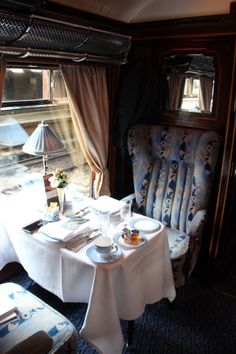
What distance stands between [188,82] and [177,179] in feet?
2.53

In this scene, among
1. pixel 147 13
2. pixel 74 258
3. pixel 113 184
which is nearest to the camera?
pixel 74 258

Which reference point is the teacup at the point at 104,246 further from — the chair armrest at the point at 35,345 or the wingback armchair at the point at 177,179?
the wingback armchair at the point at 177,179

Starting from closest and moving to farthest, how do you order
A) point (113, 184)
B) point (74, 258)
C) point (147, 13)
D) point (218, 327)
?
point (74, 258) < point (218, 327) < point (147, 13) < point (113, 184)

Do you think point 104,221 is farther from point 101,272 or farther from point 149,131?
point 149,131

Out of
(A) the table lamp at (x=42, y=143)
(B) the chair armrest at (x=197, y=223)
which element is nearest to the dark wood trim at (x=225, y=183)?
(B) the chair armrest at (x=197, y=223)

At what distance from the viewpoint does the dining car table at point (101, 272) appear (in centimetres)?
164

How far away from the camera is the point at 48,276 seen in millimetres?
1867

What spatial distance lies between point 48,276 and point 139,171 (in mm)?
1155

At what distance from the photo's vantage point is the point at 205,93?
8.18ft

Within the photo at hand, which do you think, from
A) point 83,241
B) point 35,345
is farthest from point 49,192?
point 35,345

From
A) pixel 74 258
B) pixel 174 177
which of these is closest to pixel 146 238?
pixel 74 258

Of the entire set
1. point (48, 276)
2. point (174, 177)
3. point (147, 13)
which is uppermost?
point (147, 13)

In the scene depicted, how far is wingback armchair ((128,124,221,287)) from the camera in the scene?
2330mm

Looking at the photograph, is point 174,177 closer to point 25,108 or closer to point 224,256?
point 224,256
